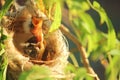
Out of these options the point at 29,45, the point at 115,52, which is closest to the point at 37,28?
the point at 29,45

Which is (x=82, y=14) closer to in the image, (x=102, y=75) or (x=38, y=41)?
(x=38, y=41)

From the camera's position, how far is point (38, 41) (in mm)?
842

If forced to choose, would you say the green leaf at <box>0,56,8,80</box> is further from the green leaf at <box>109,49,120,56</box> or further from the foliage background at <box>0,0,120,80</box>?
the green leaf at <box>109,49,120,56</box>

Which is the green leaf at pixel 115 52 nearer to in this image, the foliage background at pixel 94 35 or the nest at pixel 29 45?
the foliage background at pixel 94 35

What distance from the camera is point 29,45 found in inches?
33.5

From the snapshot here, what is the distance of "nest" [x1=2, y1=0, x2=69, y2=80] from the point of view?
76 cm

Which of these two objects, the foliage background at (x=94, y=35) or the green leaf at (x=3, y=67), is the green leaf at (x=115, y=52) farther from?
the green leaf at (x=3, y=67)

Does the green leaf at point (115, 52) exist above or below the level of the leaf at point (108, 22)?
below

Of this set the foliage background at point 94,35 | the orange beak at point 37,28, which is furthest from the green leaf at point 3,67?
the orange beak at point 37,28

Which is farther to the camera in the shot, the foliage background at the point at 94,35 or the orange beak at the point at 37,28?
the orange beak at the point at 37,28

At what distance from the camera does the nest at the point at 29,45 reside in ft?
2.49

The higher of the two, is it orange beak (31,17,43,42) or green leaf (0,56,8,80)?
orange beak (31,17,43,42)

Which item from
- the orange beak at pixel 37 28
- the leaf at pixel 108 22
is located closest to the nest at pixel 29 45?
the orange beak at pixel 37 28

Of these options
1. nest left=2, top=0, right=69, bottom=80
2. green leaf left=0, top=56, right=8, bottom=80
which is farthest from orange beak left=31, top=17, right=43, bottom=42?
green leaf left=0, top=56, right=8, bottom=80
